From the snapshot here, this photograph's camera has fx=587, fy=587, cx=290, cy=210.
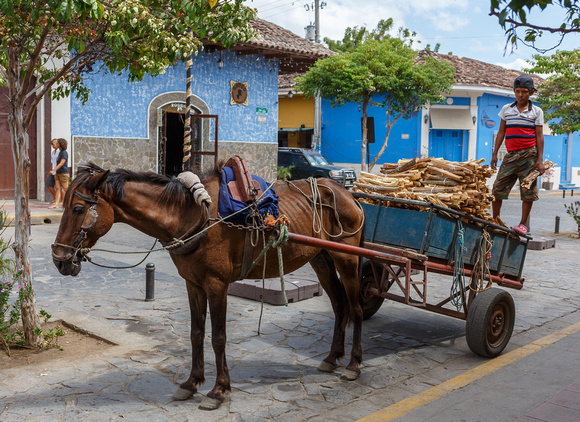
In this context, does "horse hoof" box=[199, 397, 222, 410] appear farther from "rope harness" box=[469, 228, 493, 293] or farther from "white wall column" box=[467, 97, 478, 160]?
"white wall column" box=[467, 97, 478, 160]

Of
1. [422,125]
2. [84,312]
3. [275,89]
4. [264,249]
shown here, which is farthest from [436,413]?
[422,125]

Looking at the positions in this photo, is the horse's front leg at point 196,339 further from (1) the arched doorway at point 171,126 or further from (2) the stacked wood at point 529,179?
(1) the arched doorway at point 171,126

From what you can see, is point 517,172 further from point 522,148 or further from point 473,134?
point 473,134

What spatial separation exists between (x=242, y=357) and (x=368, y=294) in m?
1.65

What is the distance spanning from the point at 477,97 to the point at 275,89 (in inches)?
503

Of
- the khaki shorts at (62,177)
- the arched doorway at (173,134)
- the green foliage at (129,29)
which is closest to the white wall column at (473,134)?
the arched doorway at (173,134)

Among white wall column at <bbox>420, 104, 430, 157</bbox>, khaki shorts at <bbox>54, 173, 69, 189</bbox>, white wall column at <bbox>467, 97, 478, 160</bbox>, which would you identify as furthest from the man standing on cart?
white wall column at <bbox>467, 97, 478, 160</bbox>

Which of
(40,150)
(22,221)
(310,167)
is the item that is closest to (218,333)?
→ (22,221)

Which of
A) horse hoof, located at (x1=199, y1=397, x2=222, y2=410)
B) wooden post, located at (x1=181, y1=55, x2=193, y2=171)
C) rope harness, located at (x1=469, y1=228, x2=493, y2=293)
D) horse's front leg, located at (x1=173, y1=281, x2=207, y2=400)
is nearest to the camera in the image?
horse hoof, located at (x1=199, y1=397, x2=222, y2=410)

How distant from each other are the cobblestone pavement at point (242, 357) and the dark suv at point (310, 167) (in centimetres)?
1465

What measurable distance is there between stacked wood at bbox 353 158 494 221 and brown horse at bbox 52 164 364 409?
101 centimetres

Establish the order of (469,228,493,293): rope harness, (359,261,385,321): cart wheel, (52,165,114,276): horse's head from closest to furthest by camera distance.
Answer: (52,165,114,276): horse's head
(469,228,493,293): rope harness
(359,261,385,321): cart wheel

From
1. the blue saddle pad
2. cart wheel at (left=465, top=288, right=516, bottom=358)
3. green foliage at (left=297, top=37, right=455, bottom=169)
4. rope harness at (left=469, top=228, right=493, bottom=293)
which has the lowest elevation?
cart wheel at (left=465, top=288, right=516, bottom=358)

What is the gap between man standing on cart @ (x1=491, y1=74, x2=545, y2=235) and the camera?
6.78 meters
